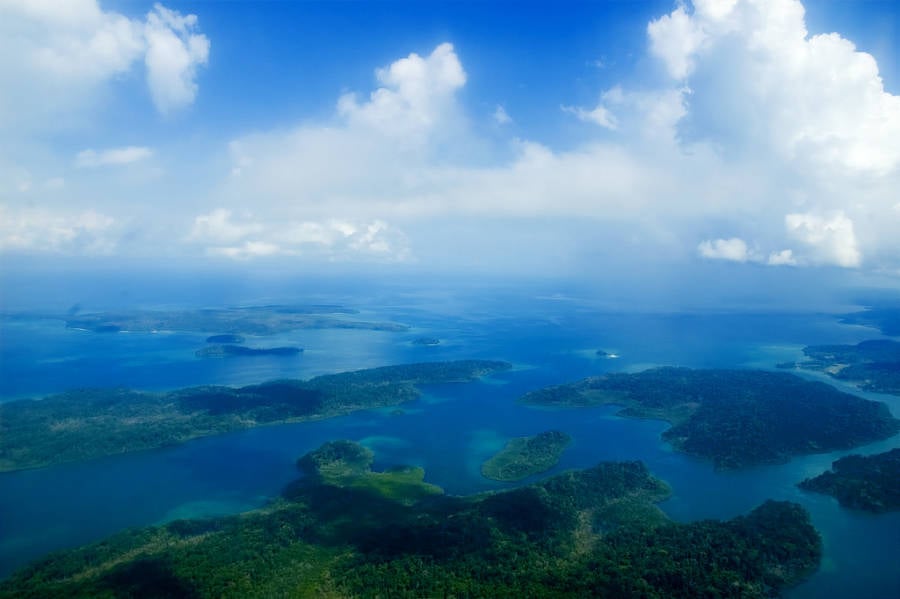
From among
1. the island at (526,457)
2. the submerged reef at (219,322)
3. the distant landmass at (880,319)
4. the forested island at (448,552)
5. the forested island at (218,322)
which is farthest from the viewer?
the distant landmass at (880,319)

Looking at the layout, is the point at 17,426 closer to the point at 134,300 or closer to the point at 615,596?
the point at 615,596

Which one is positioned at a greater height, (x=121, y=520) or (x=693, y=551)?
(x=693, y=551)

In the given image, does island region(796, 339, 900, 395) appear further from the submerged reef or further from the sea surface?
the submerged reef

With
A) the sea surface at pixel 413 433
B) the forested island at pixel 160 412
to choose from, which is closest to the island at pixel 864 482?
the sea surface at pixel 413 433

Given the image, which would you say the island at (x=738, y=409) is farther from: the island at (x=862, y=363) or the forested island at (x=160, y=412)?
the forested island at (x=160, y=412)

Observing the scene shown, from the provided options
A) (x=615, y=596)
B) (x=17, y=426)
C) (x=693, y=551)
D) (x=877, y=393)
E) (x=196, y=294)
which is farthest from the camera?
(x=196, y=294)

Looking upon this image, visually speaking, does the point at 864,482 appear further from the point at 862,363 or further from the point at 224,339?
the point at 224,339

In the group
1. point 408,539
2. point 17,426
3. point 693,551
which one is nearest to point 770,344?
point 693,551

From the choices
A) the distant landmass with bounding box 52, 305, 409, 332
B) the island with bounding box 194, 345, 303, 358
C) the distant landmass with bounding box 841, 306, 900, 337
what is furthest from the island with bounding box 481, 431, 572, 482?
the distant landmass with bounding box 841, 306, 900, 337
